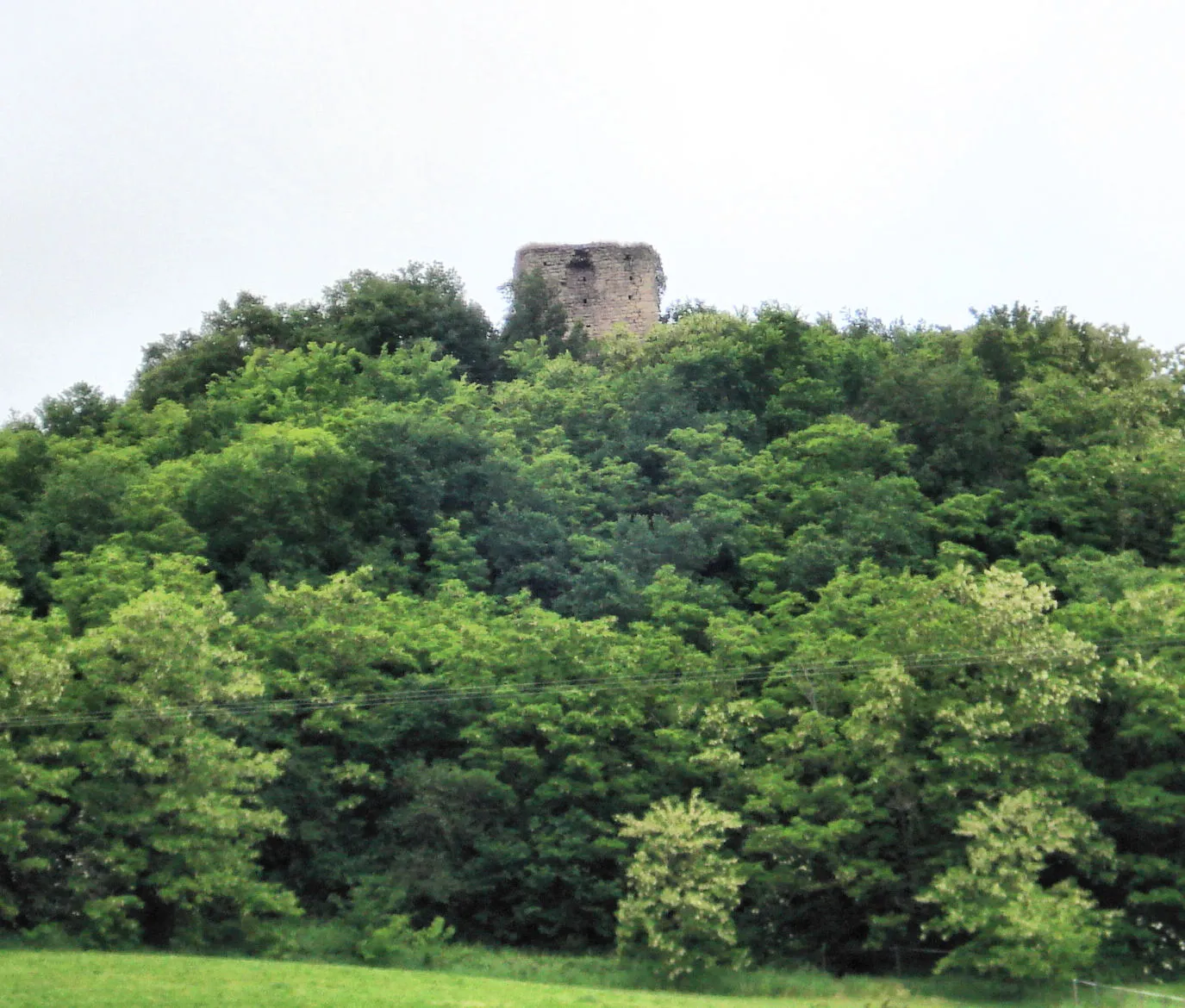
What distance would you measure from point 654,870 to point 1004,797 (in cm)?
765

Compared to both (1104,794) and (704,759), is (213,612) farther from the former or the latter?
(1104,794)

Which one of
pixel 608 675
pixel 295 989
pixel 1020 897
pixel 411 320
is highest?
pixel 411 320

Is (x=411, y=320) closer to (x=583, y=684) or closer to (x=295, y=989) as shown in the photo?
(x=583, y=684)

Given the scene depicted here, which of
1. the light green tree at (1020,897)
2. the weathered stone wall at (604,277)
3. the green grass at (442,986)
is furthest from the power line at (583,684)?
the weathered stone wall at (604,277)

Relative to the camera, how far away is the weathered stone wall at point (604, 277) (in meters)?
73.9

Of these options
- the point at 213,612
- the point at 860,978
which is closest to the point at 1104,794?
the point at 860,978

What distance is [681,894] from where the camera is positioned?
35875 mm

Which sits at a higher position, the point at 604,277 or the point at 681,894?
the point at 604,277

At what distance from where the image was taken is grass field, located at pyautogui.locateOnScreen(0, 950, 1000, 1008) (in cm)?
2855

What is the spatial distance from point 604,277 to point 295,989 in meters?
48.4

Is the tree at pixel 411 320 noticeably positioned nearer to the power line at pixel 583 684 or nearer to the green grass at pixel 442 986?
→ the power line at pixel 583 684

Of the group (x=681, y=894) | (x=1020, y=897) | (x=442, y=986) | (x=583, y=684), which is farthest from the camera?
(x=583, y=684)

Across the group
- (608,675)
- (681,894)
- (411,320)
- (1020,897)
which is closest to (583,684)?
(608,675)

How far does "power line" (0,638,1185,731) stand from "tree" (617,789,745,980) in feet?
13.5
